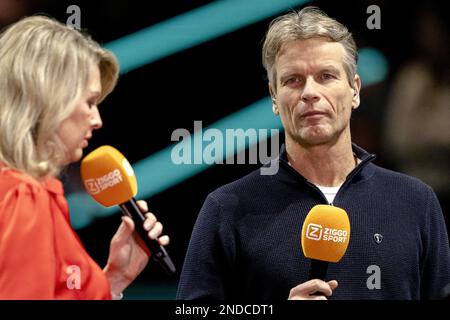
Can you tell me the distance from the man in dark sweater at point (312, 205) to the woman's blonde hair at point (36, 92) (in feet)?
2.09

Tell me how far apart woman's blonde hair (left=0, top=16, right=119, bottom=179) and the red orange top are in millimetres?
50

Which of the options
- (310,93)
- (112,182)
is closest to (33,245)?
(112,182)

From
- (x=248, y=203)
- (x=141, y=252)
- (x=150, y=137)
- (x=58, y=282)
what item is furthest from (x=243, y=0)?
(x=58, y=282)

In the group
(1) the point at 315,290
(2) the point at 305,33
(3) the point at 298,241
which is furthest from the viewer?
(2) the point at 305,33

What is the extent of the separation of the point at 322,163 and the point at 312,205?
145 millimetres

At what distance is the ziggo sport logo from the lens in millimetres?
1974

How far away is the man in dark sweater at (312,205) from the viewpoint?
229 cm

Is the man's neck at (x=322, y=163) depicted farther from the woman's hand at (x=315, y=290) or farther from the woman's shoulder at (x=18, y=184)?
the woman's shoulder at (x=18, y=184)
